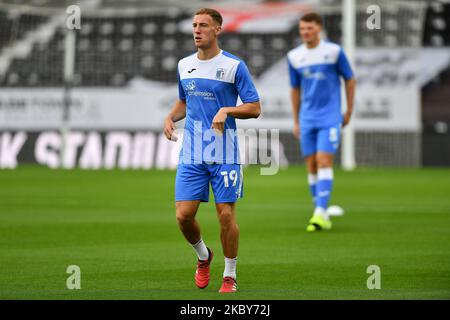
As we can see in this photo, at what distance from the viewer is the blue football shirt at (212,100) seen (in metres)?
8.16

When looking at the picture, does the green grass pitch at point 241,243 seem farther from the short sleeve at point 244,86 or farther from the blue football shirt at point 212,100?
the short sleeve at point 244,86

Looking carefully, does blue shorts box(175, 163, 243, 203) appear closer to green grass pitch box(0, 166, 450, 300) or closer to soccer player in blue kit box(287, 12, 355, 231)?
green grass pitch box(0, 166, 450, 300)

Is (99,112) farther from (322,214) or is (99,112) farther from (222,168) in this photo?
(222,168)

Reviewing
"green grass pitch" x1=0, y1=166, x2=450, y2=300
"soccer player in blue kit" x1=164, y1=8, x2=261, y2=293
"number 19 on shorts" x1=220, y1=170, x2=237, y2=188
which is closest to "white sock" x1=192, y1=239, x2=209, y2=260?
"soccer player in blue kit" x1=164, y1=8, x2=261, y2=293

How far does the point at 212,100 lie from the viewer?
822 centimetres

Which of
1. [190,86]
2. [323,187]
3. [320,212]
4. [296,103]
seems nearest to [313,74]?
[296,103]

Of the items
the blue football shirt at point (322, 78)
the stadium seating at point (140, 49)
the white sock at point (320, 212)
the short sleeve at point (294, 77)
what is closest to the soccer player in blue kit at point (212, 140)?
Result: the white sock at point (320, 212)

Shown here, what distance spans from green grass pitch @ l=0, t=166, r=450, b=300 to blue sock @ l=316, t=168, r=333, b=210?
366 millimetres

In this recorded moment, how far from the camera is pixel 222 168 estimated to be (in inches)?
320

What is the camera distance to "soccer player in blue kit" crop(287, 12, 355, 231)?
518 inches

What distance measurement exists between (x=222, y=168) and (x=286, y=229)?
492cm

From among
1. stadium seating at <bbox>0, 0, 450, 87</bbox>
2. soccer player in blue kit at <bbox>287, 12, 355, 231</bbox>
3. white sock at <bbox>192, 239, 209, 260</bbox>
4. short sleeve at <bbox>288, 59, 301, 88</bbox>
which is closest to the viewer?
white sock at <bbox>192, 239, 209, 260</bbox>

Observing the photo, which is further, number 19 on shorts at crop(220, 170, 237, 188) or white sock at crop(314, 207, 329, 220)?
white sock at crop(314, 207, 329, 220)

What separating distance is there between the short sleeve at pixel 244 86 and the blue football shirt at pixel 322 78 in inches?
203
